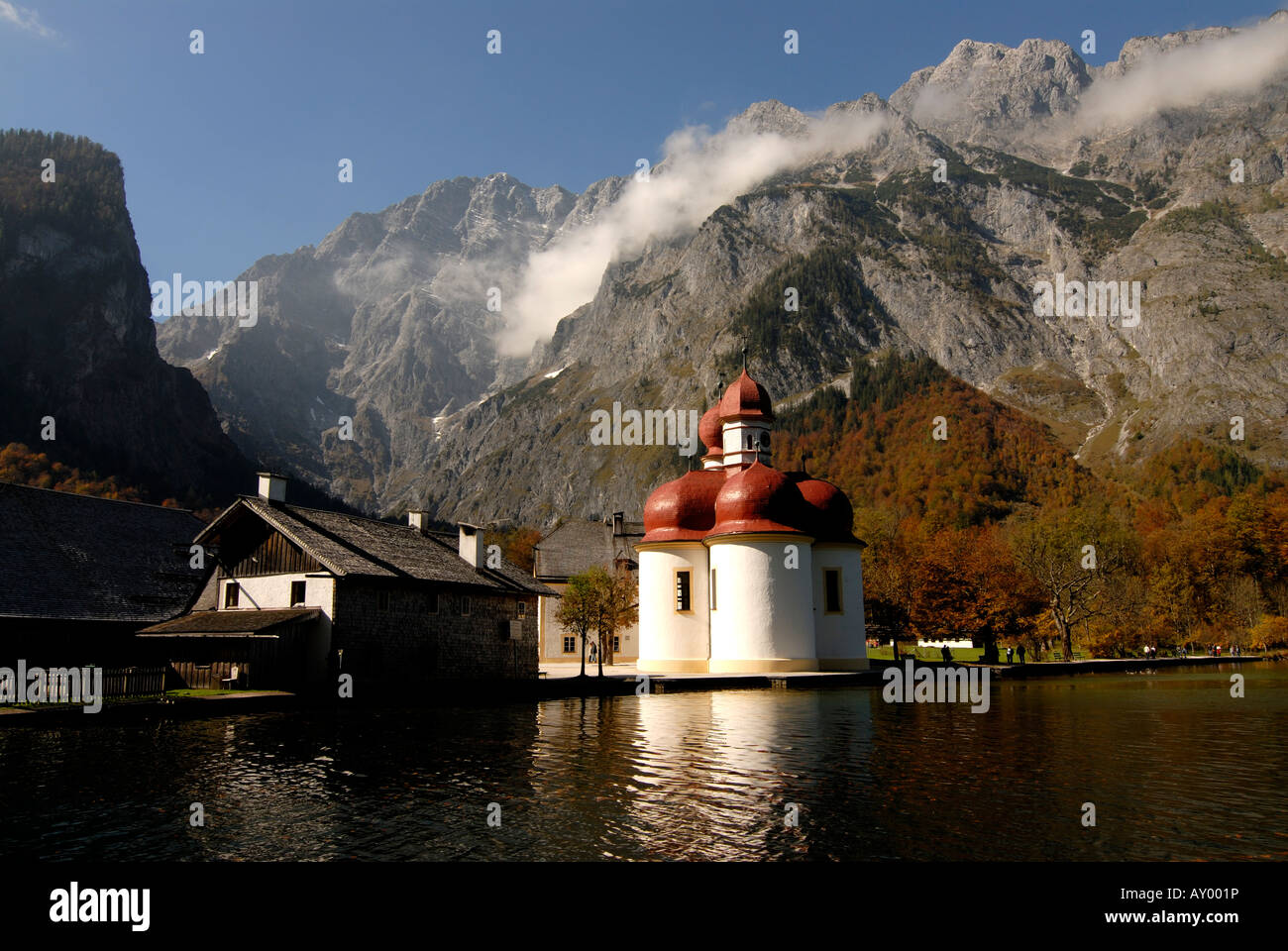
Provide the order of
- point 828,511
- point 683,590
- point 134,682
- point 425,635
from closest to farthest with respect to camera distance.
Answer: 1. point 134,682
2. point 425,635
3. point 683,590
4. point 828,511

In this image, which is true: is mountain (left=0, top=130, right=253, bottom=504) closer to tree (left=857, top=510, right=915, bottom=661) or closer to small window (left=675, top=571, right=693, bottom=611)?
tree (left=857, top=510, right=915, bottom=661)

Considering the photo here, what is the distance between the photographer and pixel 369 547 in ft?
135

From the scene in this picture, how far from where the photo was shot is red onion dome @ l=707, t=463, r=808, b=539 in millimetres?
49688

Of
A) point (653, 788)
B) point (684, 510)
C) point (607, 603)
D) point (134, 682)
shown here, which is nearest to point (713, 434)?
point (684, 510)

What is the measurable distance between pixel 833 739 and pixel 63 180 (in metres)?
211

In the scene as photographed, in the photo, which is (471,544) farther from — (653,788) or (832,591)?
(653,788)

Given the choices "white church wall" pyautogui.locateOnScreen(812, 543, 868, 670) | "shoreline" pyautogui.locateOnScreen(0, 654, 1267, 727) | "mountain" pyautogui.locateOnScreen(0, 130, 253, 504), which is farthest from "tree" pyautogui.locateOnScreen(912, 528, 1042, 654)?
"mountain" pyautogui.locateOnScreen(0, 130, 253, 504)

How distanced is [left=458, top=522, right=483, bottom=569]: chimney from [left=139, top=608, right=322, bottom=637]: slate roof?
11839mm

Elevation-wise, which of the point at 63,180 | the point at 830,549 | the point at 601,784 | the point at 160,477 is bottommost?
the point at 601,784

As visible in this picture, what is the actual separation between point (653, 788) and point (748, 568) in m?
32.9

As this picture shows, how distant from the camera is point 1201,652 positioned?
277 ft
